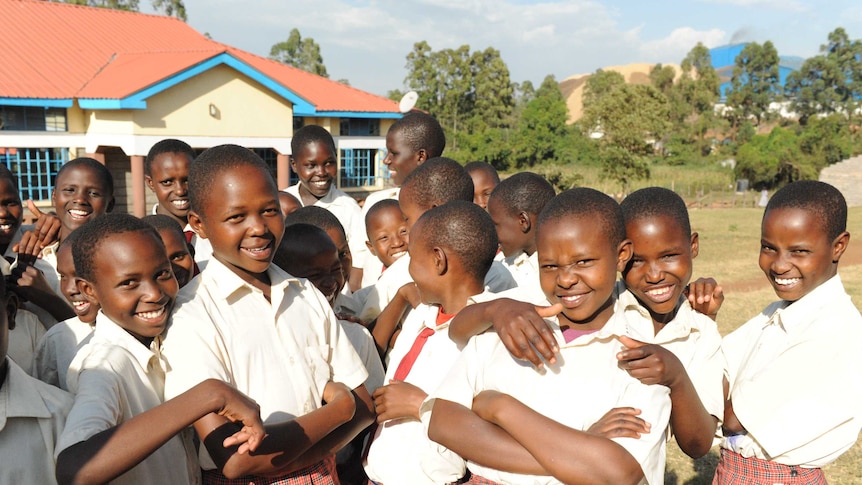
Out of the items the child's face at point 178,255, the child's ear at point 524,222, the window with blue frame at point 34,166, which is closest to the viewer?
the child's face at point 178,255

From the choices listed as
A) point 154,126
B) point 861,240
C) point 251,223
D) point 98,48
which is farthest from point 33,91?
point 861,240

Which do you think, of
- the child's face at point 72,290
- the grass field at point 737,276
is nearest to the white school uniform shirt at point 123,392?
the child's face at point 72,290

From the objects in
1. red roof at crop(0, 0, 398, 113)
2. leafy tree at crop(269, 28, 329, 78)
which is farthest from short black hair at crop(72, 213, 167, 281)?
leafy tree at crop(269, 28, 329, 78)

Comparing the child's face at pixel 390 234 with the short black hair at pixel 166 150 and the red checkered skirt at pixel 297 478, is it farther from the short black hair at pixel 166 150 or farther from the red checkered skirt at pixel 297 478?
the red checkered skirt at pixel 297 478

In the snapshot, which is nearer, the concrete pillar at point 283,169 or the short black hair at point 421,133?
the short black hair at point 421,133

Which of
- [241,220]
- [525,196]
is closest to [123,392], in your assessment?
[241,220]

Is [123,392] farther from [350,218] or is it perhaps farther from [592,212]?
[350,218]

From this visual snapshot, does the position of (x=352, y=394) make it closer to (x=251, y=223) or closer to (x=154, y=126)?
(x=251, y=223)

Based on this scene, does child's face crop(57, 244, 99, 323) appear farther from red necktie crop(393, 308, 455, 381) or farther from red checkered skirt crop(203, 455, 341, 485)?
red necktie crop(393, 308, 455, 381)

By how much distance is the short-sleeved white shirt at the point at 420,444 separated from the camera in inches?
83.3

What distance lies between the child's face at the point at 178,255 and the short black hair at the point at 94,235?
19.5 inches

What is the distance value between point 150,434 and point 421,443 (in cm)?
87

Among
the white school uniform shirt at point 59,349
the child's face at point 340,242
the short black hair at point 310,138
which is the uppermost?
the short black hair at point 310,138

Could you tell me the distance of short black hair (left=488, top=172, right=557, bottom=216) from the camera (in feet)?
11.6
